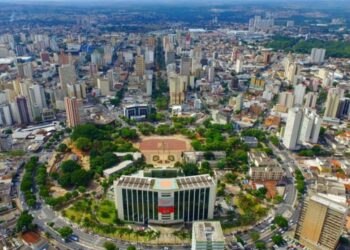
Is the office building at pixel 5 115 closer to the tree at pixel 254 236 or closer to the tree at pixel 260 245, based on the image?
the tree at pixel 254 236

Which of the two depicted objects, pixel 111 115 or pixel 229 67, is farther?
pixel 229 67

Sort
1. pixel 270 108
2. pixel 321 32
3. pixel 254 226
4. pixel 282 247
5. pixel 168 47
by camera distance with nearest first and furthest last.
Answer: pixel 282 247 < pixel 254 226 < pixel 270 108 < pixel 168 47 < pixel 321 32

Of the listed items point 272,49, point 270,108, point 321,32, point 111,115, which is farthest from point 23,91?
point 321,32

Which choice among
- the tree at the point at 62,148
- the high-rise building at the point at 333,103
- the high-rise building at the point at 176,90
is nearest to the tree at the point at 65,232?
the tree at the point at 62,148

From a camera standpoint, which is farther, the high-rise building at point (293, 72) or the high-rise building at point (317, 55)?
the high-rise building at point (317, 55)

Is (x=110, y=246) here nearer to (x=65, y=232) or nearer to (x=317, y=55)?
(x=65, y=232)

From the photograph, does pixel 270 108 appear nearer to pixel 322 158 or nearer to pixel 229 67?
pixel 322 158
